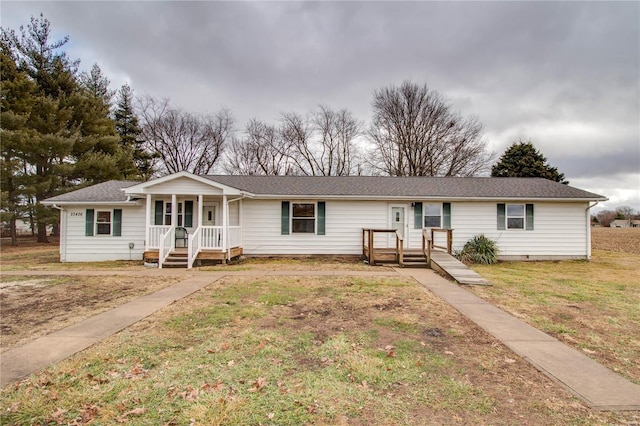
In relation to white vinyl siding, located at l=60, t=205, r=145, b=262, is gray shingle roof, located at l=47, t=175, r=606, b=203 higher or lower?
higher

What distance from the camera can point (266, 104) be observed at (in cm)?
2945

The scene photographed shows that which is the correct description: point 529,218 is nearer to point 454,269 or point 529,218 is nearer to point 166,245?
point 454,269

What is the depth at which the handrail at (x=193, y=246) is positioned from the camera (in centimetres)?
1149

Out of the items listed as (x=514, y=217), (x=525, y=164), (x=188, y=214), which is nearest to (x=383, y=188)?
(x=514, y=217)

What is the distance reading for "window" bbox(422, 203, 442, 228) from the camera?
45.9 ft

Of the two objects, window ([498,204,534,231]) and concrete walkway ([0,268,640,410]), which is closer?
concrete walkway ([0,268,640,410])

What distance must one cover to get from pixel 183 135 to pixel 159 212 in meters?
21.3

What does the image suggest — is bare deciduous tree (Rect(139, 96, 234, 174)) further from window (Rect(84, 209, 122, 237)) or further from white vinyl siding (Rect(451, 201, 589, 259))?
white vinyl siding (Rect(451, 201, 589, 259))

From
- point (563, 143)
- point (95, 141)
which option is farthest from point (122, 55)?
point (563, 143)

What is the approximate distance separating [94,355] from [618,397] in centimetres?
553

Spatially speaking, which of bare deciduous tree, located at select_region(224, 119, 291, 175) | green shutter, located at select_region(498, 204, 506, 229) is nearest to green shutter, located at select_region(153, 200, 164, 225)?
green shutter, located at select_region(498, 204, 506, 229)

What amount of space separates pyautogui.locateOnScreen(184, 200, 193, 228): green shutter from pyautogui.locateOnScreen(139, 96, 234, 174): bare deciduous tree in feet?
64.3

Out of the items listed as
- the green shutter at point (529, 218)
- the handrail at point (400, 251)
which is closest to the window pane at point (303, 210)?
the handrail at point (400, 251)

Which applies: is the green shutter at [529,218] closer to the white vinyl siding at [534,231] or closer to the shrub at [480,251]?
the white vinyl siding at [534,231]
